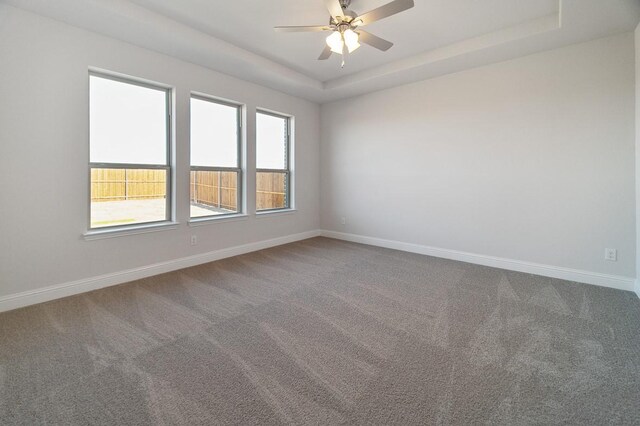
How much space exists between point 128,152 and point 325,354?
321cm

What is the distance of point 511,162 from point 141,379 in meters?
4.45

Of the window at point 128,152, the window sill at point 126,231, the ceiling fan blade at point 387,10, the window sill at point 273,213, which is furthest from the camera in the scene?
the window sill at point 273,213

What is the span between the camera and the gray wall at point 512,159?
3201 millimetres

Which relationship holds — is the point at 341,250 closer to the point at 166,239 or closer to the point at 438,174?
the point at 438,174

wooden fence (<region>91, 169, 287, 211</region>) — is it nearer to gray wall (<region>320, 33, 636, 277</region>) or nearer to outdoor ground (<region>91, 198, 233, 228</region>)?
outdoor ground (<region>91, 198, 233, 228</region>)

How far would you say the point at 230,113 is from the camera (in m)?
4.54

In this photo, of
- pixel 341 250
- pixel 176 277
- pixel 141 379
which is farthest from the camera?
pixel 341 250

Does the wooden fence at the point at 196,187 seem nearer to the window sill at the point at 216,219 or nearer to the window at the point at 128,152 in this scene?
the window at the point at 128,152

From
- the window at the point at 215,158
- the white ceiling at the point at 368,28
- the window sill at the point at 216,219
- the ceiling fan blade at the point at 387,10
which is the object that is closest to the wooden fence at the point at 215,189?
the window at the point at 215,158

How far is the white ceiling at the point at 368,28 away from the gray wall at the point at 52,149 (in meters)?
0.19

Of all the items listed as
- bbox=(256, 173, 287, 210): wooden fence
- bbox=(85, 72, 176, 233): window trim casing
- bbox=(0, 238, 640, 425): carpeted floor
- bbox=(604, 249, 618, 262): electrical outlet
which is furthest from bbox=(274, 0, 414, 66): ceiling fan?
bbox=(604, 249, 618, 262): electrical outlet

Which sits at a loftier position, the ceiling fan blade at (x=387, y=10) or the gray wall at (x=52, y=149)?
the ceiling fan blade at (x=387, y=10)

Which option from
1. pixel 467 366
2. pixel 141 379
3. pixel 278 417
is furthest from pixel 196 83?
pixel 467 366

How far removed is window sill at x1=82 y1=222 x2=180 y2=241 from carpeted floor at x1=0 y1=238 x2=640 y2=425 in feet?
1.89
